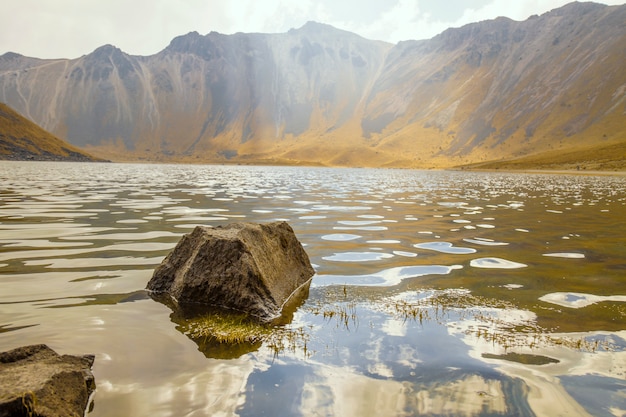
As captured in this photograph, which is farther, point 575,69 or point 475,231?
point 575,69

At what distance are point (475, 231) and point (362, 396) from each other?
12980 millimetres

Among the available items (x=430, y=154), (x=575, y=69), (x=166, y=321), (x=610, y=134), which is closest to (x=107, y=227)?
(x=166, y=321)

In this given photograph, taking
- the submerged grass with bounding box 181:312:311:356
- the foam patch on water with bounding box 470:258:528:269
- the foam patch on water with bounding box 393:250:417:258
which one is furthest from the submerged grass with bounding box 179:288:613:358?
the foam patch on water with bounding box 393:250:417:258

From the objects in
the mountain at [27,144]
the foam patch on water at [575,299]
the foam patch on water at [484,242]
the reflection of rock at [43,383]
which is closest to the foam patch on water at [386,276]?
the foam patch on water at [575,299]

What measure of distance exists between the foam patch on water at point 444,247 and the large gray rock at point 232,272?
5.36 meters

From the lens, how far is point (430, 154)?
161625mm

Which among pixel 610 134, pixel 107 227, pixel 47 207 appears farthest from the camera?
pixel 610 134

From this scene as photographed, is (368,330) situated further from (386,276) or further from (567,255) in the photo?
(567,255)

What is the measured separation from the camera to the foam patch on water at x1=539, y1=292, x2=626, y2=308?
7.88 meters

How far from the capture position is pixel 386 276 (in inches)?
388

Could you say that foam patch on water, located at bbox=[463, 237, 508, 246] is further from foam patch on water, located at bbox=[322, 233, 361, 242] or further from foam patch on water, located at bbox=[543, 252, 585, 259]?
foam patch on water, located at bbox=[322, 233, 361, 242]

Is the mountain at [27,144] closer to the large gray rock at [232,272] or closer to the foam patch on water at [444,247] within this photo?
the foam patch on water at [444,247]

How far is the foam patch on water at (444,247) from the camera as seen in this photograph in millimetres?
12721

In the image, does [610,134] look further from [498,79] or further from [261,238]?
[261,238]
